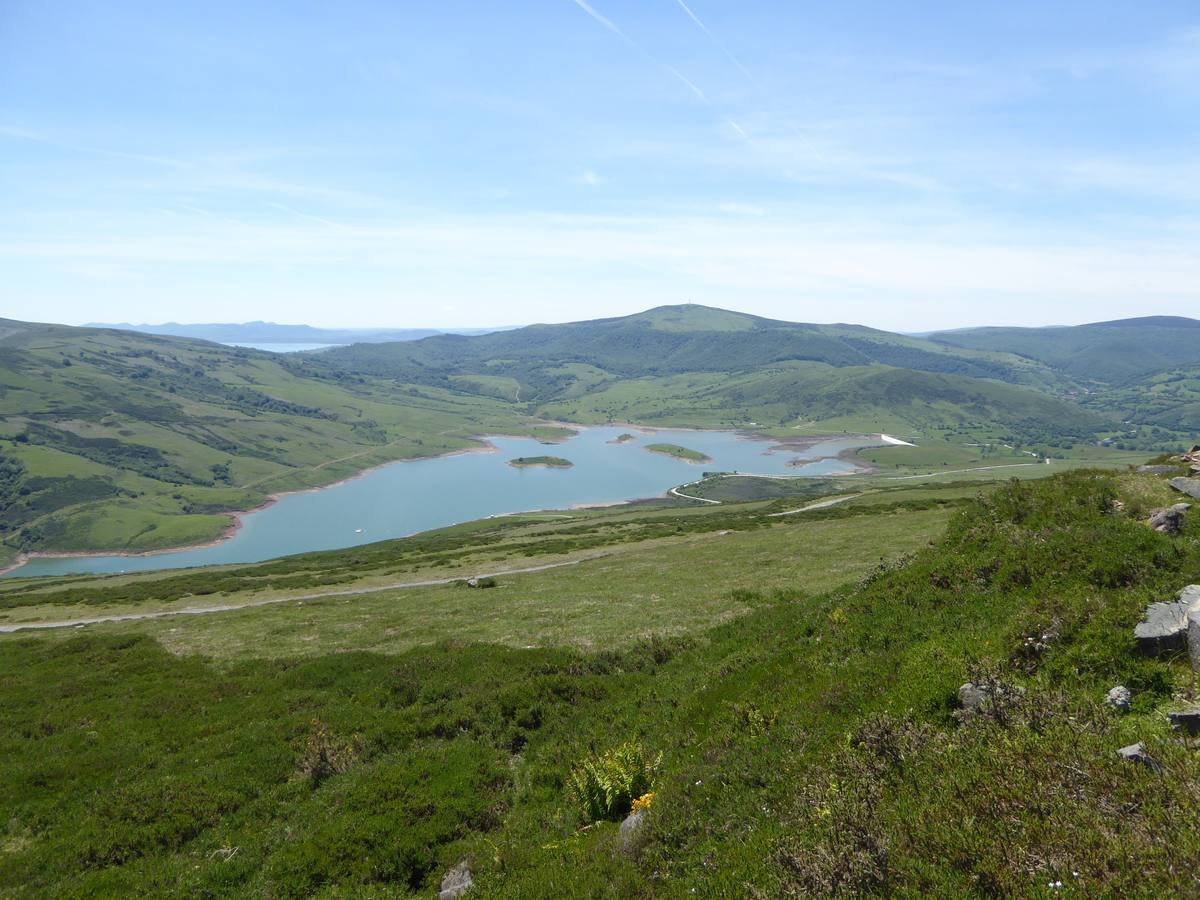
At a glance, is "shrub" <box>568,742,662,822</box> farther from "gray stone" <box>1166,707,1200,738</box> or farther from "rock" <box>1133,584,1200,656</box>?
"rock" <box>1133,584,1200,656</box>

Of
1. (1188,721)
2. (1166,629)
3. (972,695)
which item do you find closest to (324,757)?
(972,695)

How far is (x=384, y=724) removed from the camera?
2186 cm

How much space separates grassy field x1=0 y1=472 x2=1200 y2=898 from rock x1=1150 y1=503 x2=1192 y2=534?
1266 millimetres

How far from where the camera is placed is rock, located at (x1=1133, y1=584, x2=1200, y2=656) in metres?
11.5

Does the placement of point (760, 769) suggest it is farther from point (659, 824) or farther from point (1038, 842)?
point (1038, 842)

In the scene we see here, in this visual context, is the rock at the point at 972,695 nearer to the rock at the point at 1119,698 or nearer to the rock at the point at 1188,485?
the rock at the point at 1119,698

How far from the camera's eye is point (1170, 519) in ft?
64.8

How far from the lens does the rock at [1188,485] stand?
944 inches

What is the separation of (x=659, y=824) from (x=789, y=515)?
72186 mm

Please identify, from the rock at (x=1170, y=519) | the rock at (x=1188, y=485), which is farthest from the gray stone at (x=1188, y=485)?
the rock at (x=1170, y=519)

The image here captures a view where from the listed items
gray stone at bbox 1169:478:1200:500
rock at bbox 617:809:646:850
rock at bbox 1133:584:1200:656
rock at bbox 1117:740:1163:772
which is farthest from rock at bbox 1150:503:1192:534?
rock at bbox 617:809:646:850

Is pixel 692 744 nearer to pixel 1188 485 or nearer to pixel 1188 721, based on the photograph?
pixel 1188 721

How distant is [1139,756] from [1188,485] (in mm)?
23054

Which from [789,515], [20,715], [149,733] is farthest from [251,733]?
[789,515]
